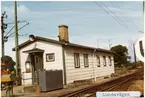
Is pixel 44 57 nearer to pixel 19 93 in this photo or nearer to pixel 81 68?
pixel 81 68

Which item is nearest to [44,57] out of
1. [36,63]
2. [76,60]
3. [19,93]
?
[36,63]

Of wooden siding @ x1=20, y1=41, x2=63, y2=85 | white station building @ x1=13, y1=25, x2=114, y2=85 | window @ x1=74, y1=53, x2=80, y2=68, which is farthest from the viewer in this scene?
window @ x1=74, y1=53, x2=80, y2=68

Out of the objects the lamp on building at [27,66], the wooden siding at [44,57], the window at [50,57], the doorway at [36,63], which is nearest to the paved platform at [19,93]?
the wooden siding at [44,57]

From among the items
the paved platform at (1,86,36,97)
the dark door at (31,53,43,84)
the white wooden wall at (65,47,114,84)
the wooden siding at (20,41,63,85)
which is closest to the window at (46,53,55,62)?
the wooden siding at (20,41,63,85)

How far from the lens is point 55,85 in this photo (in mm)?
14047

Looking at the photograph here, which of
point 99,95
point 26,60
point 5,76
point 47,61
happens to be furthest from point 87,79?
point 99,95

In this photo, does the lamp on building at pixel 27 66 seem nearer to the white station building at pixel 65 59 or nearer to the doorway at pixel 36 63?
the white station building at pixel 65 59

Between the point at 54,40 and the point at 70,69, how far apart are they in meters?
1.73

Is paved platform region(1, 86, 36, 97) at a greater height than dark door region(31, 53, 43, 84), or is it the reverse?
dark door region(31, 53, 43, 84)

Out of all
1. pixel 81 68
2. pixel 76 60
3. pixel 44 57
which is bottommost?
pixel 81 68

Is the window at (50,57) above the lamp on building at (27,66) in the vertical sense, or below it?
above

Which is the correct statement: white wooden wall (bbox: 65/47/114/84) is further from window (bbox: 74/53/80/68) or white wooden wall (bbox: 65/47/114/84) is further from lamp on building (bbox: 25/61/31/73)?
lamp on building (bbox: 25/61/31/73)

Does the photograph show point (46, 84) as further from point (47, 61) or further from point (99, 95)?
point (99, 95)

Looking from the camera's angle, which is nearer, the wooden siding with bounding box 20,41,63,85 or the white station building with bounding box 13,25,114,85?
the wooden siding with bounding box 20,41,63,85
